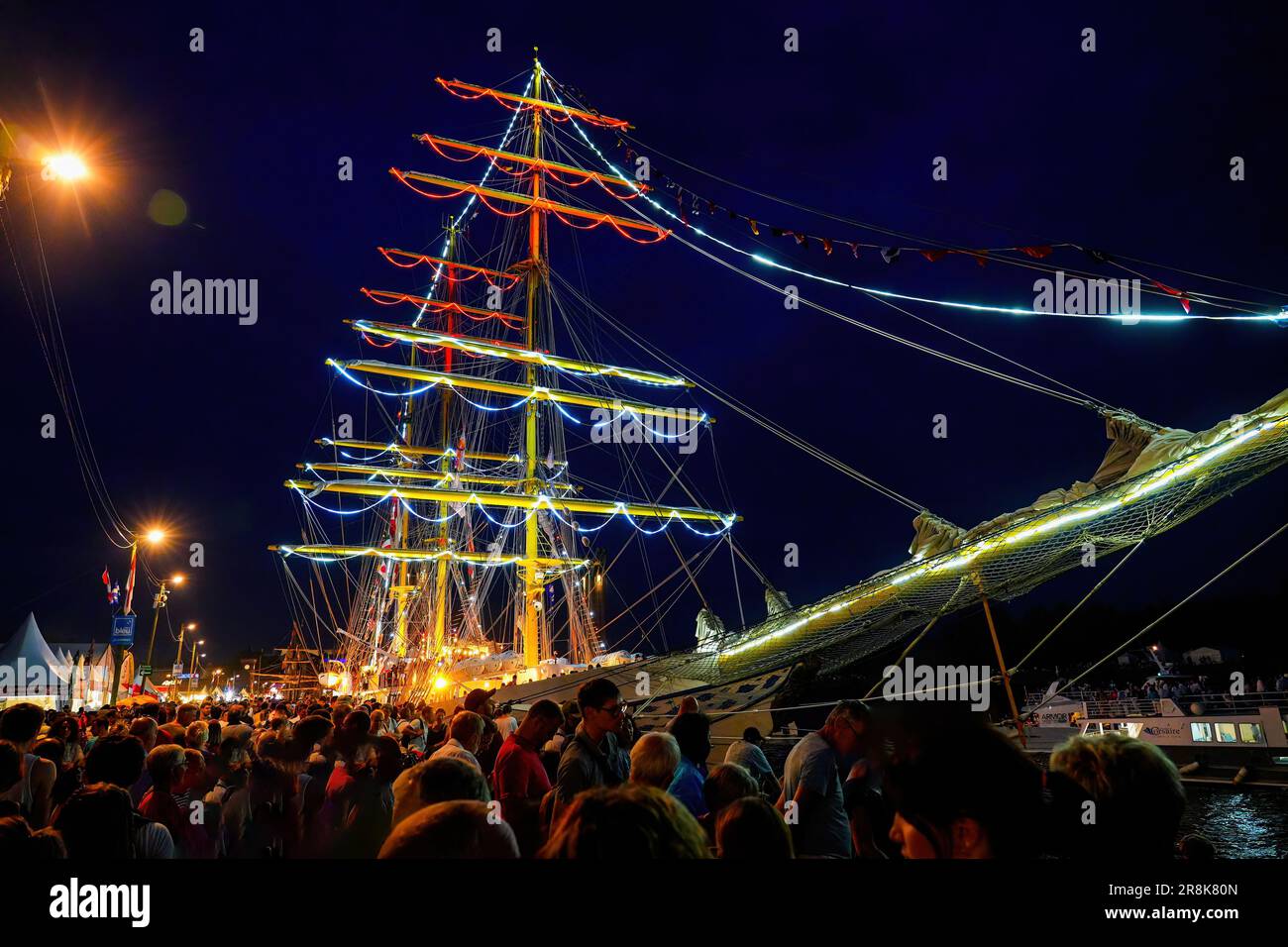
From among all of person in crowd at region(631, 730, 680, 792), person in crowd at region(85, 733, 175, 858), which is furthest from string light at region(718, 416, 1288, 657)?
person in crowd at region(85, 733, 175, 858)

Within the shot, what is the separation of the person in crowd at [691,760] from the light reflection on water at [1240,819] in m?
8.86

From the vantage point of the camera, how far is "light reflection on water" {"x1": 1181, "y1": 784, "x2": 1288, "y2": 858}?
392 inches

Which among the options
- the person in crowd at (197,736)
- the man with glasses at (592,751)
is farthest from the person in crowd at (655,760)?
the person in crowd at (197,736)

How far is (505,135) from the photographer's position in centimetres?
3475

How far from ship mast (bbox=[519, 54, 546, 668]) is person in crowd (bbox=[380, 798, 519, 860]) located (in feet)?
91.5

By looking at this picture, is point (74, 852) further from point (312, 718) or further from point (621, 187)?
point (621, 187)

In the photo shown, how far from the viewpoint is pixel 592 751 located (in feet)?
13.9

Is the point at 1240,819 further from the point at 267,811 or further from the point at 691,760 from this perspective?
the point at 267,811

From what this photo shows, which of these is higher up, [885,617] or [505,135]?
[505,135]

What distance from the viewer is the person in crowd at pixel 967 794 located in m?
1.80

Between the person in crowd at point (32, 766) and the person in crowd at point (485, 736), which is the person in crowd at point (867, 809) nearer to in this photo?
the person in crowd at point (485, 736)

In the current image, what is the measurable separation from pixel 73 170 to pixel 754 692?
1527 cm

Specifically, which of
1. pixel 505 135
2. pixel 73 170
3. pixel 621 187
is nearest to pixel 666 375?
pixel 621 187

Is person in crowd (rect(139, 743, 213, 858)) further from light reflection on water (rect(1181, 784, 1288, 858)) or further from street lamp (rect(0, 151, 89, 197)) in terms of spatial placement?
light reflection on water (rect(1181, 784, 1288, 858))
